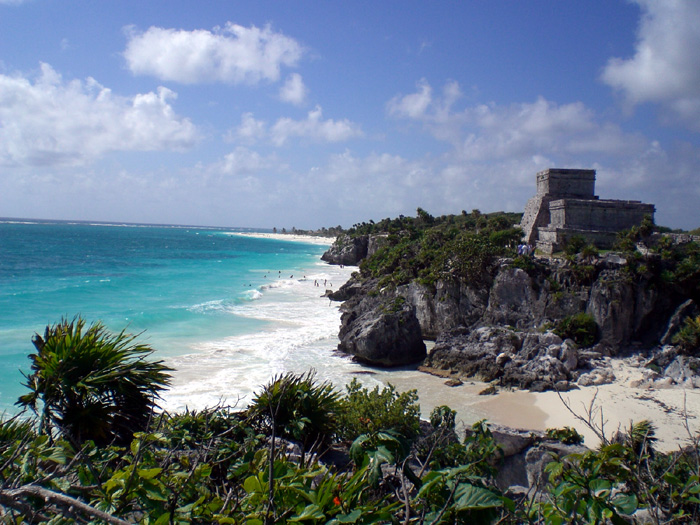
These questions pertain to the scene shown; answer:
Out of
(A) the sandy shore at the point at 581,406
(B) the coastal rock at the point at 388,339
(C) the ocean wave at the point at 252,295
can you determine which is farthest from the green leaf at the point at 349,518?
(C) the ocean wave at the point at 252,295

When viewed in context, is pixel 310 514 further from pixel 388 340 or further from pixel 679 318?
pixel 679 318

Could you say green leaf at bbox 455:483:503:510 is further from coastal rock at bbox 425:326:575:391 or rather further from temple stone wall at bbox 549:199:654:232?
temple stone wall at bbox 549:199:654:232

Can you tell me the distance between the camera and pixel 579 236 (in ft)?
70.2

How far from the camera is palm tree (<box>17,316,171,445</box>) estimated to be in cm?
528

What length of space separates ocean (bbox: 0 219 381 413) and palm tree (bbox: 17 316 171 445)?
1.44m

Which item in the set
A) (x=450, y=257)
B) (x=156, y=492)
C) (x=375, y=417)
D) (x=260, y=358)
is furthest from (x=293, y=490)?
(x=450, y=257)

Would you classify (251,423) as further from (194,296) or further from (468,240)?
(194,296)

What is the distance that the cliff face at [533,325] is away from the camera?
16.2 meters

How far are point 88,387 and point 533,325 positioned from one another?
18.3 meters

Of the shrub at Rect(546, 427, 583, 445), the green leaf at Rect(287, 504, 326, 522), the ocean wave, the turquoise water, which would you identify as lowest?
the turquoise water

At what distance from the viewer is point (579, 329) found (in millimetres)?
18031

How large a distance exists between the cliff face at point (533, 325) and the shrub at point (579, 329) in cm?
21

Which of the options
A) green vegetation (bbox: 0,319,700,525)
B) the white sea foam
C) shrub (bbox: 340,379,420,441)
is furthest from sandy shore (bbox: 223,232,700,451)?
green vegetation (bbox: 0,319,700,525)

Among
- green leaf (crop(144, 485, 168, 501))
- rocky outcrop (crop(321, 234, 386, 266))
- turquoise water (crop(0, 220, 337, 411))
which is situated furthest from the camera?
rocky outcrop (crop(321, 234, 386, 266))
